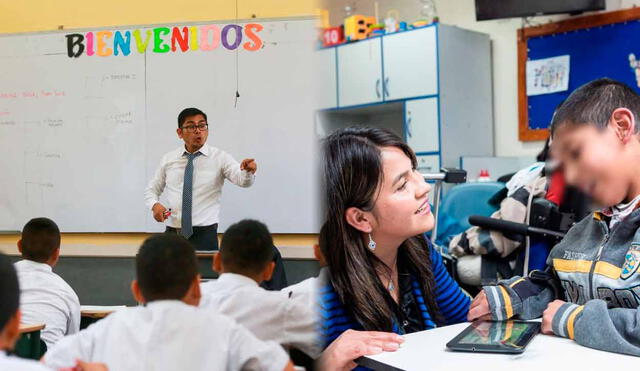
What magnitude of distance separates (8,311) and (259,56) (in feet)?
0.59

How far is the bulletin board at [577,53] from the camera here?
4.39 metres

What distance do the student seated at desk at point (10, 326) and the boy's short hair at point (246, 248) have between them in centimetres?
9

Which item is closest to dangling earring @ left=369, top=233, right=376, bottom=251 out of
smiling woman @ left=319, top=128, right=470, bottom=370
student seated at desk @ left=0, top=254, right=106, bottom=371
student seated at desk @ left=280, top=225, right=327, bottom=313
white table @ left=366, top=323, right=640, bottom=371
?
smiling woman @ left=319, top=128, right=470, bottom=370

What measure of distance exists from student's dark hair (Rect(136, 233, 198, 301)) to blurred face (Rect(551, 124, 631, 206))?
3.31 feet

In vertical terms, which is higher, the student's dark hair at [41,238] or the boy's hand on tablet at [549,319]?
the student's dark hair at [41,238]

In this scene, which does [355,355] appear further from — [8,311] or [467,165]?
[467,165]

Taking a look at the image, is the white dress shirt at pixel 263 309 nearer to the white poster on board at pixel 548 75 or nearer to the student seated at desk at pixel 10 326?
the student seated at desk at pixel 10 326

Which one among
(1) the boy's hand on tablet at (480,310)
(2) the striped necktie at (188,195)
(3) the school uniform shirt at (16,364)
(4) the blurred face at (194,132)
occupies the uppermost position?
(4) the blurred face at (194,132)

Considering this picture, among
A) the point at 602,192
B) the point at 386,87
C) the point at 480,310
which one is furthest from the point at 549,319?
the point at 386,87

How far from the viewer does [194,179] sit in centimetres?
37

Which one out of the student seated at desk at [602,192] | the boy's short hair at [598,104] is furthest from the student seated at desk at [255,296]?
the boy's short hair at [598,104]

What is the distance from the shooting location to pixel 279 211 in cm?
36

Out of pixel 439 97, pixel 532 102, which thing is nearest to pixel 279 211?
pixel 439 97

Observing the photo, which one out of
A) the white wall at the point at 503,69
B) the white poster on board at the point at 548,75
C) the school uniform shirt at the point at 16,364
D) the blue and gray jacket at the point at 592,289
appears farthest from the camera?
the white wall at the point at 503,69
